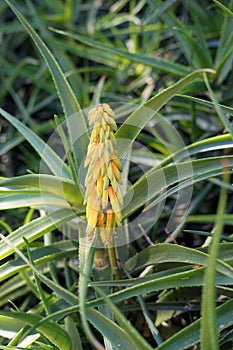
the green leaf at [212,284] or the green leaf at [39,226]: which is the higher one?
the green leaf at [39,226]

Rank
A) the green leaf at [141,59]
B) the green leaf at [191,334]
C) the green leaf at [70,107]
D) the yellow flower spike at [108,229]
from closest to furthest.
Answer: the green leaf at [191,334]
the yellow flower spike at [108,229]
the green leaf at [70,107]
the green leaf at [141,59]

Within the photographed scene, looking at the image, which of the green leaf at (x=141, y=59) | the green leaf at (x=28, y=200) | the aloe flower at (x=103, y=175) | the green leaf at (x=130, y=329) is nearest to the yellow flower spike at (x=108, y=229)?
the aloe flower at (x=103, y=175)

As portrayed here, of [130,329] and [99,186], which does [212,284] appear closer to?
[130,329]

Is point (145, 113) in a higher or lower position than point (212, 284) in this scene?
higher

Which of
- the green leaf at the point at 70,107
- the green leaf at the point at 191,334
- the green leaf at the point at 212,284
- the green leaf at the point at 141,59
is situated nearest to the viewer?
the green leaf at the point at 212,284

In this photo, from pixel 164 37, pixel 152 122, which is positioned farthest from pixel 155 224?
pixel 164 37

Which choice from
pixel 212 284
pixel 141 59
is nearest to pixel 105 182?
pixel 212 284

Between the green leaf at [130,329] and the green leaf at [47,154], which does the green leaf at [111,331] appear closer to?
the green leaf at [130,329]

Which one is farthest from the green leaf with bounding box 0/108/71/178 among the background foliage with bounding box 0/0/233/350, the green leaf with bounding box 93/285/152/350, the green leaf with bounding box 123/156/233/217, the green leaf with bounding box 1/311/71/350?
the green leaf with bounding box 93/285/152/350
